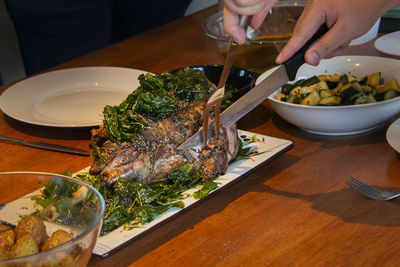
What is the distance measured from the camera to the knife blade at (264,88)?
117cm

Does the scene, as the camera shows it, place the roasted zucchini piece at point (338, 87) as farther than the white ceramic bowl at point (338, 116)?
Yes

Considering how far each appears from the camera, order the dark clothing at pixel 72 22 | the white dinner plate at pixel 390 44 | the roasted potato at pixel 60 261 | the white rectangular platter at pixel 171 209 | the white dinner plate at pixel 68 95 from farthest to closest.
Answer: the dark clothing at pixel 72 22
the white dinner plate at pixel 390 44
the white dinner plate at pixel 68 95
the white rectangular platter at pixel 171 209
the roasted potato at pixel 60 261

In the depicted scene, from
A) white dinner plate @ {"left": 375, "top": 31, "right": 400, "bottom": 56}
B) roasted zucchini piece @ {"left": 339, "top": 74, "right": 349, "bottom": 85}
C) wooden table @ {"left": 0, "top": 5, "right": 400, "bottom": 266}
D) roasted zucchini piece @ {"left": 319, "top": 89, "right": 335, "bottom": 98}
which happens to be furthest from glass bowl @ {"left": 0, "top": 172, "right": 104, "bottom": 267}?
white dinner plate @ {"left": 375, "top": 31, "right": 400, "bottom": 56}

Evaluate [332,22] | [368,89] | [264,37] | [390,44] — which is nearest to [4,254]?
[332,22]

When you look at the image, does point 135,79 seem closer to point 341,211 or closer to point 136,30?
point 341,211

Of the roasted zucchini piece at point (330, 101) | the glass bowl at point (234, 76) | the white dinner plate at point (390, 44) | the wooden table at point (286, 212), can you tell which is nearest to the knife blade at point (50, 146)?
the wooden table at point (286, 212)

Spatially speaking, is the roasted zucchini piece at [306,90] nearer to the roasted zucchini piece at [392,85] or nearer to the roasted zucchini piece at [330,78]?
the roasted zucchini piece at [330,78]

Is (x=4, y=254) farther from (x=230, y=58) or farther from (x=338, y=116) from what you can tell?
(x=338, y=116)

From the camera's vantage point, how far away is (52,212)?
925 mm

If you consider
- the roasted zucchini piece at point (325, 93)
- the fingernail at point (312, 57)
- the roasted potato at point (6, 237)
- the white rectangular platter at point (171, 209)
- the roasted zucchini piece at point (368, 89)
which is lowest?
the white rectangular platter at point (171, 209)

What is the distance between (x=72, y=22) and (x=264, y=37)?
156cm

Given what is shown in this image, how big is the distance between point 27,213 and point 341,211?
2.15 feet

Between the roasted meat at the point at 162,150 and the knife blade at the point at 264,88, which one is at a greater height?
the knife blade at the point at 264,88

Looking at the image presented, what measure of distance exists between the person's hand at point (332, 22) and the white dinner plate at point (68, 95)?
2.19ft
